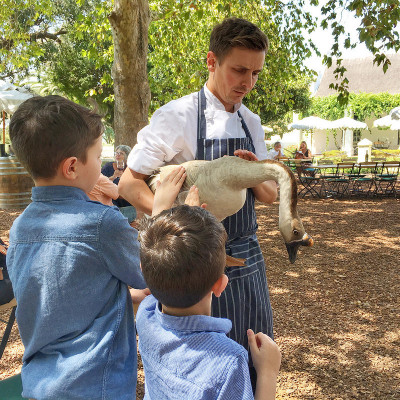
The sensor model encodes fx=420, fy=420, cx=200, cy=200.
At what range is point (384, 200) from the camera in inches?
496

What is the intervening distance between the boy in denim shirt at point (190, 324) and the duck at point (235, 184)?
38 cm

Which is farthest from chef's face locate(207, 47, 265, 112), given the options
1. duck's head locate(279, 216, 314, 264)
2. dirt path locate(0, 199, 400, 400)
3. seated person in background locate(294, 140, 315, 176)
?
seated person in background locate(294, 140, 315, 176)

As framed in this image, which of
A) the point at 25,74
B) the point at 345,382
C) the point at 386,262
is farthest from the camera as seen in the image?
the point at 25,74

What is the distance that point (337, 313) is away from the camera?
16.4 feet

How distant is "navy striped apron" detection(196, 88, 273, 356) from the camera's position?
71.8 inches

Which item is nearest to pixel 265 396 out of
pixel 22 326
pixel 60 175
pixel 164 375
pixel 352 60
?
pixel 164 375

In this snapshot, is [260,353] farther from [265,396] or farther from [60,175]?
[60,175]

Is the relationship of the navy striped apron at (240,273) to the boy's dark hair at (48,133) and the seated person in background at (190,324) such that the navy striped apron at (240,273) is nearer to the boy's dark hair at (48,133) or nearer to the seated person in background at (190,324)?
the seated person in background at (190,324)

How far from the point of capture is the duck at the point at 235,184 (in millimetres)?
1646

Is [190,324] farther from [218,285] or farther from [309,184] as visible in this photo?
[309,184]

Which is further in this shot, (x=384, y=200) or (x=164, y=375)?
(x=384, y=200)

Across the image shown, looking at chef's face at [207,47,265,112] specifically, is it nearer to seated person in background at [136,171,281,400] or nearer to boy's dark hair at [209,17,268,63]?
boy's dark hair at [209,17,268,63]

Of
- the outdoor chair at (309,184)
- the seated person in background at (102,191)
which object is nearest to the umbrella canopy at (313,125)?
the outdoor chair at (309,184)

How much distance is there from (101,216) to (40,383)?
58 centimetres
